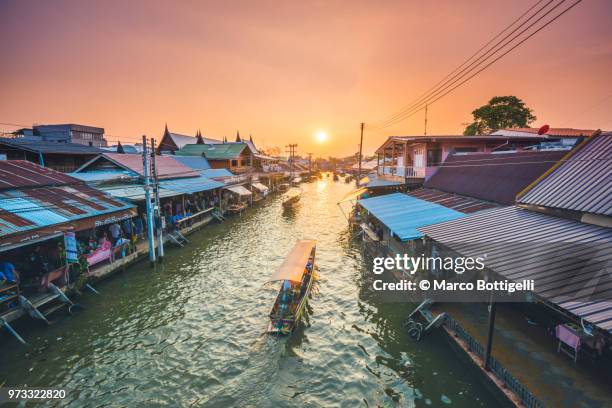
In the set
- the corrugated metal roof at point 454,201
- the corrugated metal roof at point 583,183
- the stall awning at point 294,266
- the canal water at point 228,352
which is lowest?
the canal water at point 228,352

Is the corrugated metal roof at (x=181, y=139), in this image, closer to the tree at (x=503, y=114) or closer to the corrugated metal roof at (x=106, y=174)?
the corrugated metal roof at (x=106, y=174)

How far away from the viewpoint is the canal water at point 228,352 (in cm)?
934

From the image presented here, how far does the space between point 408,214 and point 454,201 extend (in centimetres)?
396

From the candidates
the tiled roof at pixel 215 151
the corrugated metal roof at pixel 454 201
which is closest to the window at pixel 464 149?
the corrugated metal roof at pixel 454 201

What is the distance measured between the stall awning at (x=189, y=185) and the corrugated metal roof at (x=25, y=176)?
7759mm

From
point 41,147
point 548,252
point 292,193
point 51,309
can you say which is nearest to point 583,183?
point 548,252

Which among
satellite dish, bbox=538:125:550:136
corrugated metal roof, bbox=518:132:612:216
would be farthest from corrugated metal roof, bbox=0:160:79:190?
satellite dish, bbox=538:125:550:136

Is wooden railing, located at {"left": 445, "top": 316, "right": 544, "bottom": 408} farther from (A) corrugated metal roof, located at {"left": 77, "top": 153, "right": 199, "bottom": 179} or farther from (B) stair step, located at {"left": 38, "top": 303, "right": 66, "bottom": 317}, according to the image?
(A) corrugated metal roof, located at {"left": 77, "top": 153, "right": 199, "bottom": 179}

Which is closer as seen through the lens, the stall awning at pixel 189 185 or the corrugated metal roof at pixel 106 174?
the corrugated metal roof at pixel 106 174

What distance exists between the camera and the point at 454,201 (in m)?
18.8

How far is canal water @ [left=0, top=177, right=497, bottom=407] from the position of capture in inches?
368

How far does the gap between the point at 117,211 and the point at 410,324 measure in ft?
60.4

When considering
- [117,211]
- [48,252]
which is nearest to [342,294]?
[117,211]

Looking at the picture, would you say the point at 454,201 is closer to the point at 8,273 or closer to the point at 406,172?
the point at 406,172
